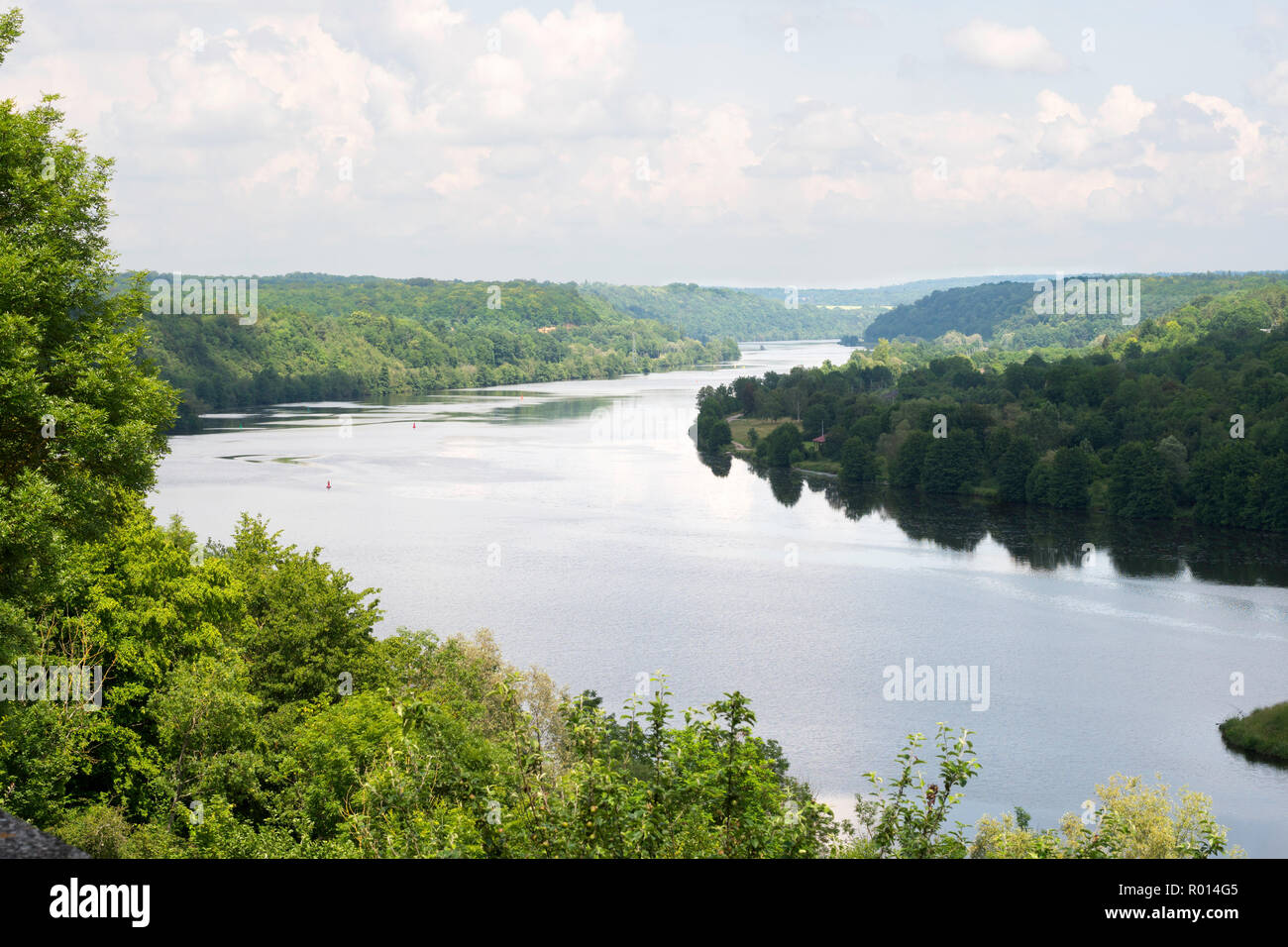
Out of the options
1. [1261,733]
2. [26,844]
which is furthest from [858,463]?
[26,844]

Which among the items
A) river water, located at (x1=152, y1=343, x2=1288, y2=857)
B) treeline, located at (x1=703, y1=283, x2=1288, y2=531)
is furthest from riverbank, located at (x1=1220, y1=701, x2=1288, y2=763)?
treeline, located at (x1=703, y1=283, x2=1288, y2=531)

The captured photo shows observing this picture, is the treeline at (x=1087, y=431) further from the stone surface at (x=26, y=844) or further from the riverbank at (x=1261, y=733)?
the stone surface at (x=26, y=844)

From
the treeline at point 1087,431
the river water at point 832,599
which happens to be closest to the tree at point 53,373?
the river water at point 832,599

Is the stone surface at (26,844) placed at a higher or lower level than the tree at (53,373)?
lower

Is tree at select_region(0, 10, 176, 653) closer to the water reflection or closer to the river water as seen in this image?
the river water
